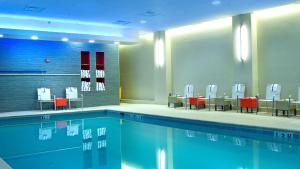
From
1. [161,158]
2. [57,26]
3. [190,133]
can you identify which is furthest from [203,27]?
[161,158]

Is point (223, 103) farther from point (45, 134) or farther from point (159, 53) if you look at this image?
point (45, 134)

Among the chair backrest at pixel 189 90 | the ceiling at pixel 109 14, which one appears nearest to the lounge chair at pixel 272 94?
the ceiling at pixel 109 14

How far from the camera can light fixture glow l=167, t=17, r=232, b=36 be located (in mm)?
10733

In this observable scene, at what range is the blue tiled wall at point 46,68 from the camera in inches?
431

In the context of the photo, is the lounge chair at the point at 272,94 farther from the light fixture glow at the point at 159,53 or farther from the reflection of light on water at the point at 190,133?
the light fixture glow at the point at 159,53

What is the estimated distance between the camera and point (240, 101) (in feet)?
30.6

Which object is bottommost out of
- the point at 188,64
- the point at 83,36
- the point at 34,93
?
the point at 34,93

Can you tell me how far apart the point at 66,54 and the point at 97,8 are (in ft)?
13.0

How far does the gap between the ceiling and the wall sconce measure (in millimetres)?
600

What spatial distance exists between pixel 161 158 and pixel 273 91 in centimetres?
498

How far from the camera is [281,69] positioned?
9.27 m

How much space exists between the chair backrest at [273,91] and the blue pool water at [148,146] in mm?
2443

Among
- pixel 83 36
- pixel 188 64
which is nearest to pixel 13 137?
pixel 83 36

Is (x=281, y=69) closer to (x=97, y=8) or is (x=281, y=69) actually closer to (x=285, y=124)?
(x=285, y=124)
